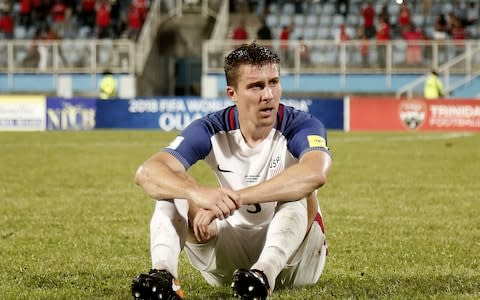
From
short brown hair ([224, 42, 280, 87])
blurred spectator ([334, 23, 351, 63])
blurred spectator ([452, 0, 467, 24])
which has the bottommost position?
short brown hair ([224, 42, 280, 87])

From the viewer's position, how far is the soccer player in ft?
17.9

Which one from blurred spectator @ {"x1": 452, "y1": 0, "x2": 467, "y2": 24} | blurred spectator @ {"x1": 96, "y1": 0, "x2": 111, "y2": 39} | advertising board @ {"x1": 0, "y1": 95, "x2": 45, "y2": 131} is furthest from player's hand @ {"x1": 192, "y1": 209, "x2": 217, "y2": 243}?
blurred spectator @ {"x1": 96, "y1": 0, "x2": 111, "y2": 39}

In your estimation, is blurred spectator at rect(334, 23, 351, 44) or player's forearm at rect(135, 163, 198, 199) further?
blurred spectator at rect(334, 23, 351, 44)

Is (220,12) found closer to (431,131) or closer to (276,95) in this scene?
(431,131)

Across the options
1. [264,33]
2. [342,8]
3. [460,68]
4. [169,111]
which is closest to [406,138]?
[460,68]

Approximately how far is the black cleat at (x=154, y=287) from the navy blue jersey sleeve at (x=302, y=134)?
1.13 m

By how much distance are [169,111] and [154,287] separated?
26.9 meters

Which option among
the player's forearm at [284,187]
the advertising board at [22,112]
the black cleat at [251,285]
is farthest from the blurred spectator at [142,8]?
the black cleat at [251,285]

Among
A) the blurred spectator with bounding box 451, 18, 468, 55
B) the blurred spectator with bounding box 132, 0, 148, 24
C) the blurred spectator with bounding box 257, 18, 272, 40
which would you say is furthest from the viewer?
the blurred spectator with bounding box 132, 0, 148, 24

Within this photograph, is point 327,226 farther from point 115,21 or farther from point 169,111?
point 115,21

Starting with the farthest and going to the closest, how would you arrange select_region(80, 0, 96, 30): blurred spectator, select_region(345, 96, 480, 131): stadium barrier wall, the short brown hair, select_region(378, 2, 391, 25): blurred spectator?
1. select_region(80, 0, 96, 30): blurred spectator
2. select_region(378, 2, 391, 25): blurred spectator
3. select_region(345, 96, 480, 131): stadium barrier wall
4. the short brown hair

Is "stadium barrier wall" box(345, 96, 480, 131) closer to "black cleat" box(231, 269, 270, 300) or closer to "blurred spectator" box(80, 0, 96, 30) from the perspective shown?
"blurred spectator" box(80, 0, 96, 30)

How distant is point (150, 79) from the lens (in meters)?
38.2

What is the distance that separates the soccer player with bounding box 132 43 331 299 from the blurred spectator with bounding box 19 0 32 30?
113ft
